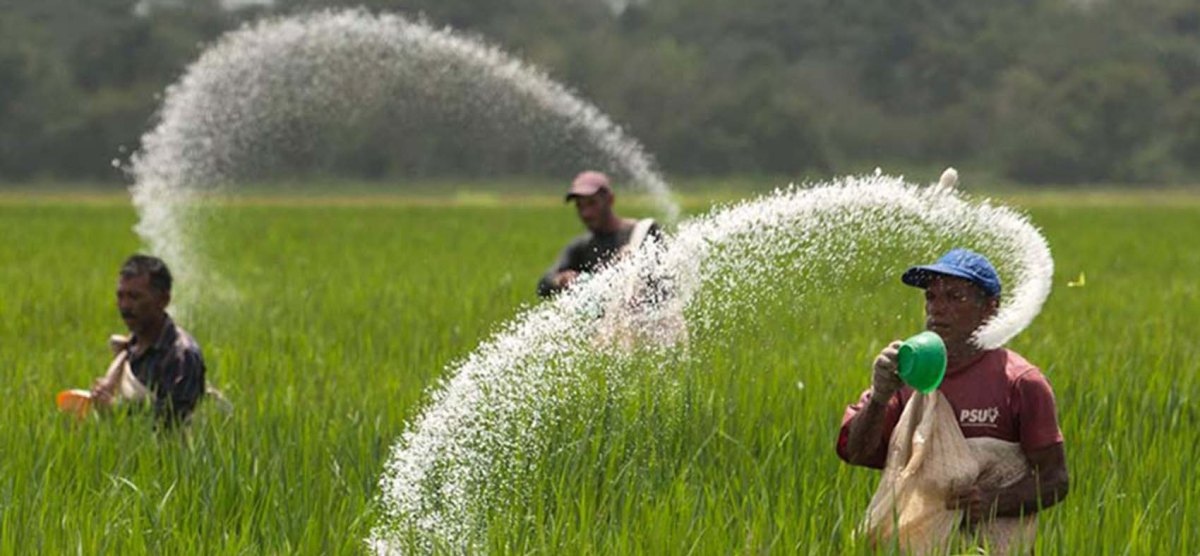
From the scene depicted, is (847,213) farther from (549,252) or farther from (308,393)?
(549,252)

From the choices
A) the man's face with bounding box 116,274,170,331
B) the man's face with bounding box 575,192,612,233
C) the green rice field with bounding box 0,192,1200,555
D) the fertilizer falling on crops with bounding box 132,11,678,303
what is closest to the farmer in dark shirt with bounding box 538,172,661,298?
the man's face with bounding box 575,192,612,233

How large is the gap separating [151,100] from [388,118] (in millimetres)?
8759

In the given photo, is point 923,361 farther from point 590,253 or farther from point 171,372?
point 590,253

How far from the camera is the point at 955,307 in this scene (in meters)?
3.72

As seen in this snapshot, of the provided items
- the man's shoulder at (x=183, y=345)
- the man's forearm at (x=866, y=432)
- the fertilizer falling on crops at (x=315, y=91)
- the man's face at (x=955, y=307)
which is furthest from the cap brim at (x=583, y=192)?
the man's face at (x=955, y=307)

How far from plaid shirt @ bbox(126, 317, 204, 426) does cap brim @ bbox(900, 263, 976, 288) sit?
2766mm

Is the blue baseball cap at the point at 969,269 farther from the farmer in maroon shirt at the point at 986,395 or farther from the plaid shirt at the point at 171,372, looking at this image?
the plaid shirt at the point at 171,372

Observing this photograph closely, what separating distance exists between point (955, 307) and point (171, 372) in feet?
9.58

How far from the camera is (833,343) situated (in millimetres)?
9305

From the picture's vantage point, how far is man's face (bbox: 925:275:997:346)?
3713mm

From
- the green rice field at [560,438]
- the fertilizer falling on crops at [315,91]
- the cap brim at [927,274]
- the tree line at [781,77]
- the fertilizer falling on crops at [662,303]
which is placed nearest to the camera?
the cap brim at [927,274]

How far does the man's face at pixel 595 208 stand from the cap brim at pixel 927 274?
353cm

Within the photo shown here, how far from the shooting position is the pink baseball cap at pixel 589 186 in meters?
7.26

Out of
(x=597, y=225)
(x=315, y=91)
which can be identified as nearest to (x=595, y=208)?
(x=597, y=225)
